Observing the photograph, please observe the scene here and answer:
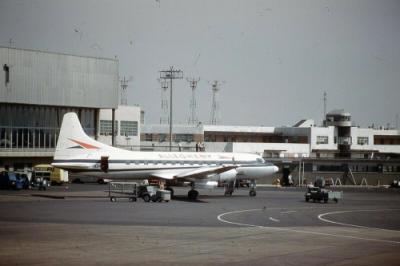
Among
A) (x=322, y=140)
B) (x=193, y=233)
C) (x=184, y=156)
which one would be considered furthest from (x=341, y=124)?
(x=193, y=233)

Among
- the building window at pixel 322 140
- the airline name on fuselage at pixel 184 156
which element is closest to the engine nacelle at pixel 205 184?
the airline name on fuselage at pixel 184 156

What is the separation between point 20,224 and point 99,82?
237ft

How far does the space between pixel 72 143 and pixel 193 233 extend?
33750mm

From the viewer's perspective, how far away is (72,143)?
68.8 metres

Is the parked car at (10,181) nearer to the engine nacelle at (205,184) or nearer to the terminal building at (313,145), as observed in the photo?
the engine nacelle at (205,184)

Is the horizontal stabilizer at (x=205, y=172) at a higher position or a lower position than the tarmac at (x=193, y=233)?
higher

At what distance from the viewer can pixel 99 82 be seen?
111250mm

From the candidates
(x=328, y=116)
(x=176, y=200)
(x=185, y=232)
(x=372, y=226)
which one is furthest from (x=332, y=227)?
(x=328, y=116)

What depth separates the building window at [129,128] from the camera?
399 ft

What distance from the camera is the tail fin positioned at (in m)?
68.2

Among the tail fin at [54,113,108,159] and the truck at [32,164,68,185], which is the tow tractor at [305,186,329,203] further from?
the truck at [32,164,68,185]

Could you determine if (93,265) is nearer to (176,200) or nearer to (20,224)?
(20,224)

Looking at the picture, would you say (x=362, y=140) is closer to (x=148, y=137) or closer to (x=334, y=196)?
(x=148, y=137)

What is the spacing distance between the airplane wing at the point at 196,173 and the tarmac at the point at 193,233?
21.9 feet
